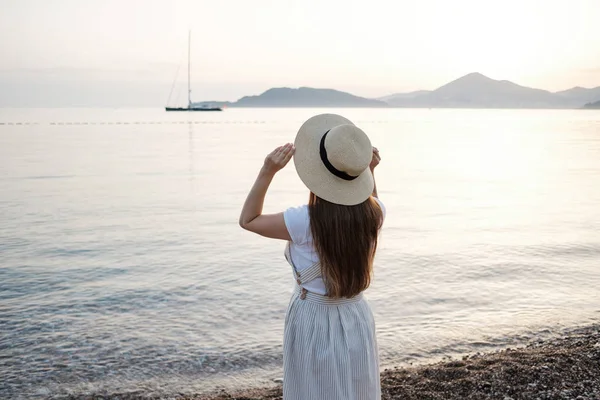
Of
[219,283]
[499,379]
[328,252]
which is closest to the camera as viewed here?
[328,252]

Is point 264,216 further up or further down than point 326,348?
further up

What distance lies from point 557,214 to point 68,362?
15384 millimetres

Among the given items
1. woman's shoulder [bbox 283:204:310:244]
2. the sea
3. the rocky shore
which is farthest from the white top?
the sea

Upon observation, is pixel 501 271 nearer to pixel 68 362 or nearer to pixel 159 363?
pixel 159 363

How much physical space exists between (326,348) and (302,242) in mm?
574

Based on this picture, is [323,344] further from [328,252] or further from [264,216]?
[264,216]

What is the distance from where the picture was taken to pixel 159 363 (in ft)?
23.2

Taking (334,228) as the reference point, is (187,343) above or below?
below

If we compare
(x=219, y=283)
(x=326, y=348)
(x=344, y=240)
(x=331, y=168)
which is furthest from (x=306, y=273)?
(x=219, y=283)

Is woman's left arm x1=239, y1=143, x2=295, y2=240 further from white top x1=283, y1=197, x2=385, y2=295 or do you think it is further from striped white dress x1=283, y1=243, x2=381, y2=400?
striped white dress x1=283, y1=243, x2=381, y2=400

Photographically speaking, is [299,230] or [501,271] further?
[501,271]

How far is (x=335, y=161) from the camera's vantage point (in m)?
2.95

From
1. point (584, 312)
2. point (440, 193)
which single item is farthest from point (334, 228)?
point (440, 193)

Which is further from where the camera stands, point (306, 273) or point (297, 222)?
point (306, 273)
